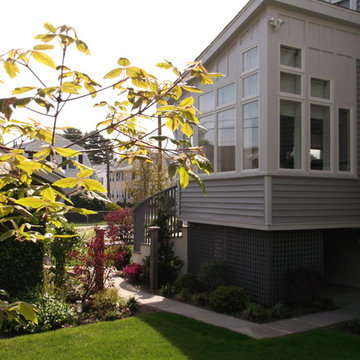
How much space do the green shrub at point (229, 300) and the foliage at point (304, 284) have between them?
85 cm

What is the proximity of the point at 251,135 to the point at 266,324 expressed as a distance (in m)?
3.39

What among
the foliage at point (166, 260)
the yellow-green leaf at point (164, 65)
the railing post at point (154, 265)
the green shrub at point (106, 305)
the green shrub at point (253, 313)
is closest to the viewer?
the yellow-green leaf at point (164, 65)

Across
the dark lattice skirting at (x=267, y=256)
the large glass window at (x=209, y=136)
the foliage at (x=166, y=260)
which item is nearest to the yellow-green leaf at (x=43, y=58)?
the dark lattice skirting at (x=267, y=256)

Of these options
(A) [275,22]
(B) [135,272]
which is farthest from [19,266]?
(A) [275,22]

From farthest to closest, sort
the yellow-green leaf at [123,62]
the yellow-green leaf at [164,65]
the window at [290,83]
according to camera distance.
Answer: the window at [290,83] < the yellow-green leaf at [164,65] < the yellow-green leaf at [123,62]

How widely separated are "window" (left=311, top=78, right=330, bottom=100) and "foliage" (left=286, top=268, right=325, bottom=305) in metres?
3.27

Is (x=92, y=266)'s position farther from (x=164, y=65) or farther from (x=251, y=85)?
(x=164, y=65)

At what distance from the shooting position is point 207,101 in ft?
32.2

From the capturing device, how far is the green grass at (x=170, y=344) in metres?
5.32

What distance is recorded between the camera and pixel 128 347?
5668 millimetres

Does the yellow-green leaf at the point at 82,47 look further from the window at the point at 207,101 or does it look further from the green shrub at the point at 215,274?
the window at the point at 207,101

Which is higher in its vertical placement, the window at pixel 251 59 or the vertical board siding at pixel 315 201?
the window at pixel 251 59

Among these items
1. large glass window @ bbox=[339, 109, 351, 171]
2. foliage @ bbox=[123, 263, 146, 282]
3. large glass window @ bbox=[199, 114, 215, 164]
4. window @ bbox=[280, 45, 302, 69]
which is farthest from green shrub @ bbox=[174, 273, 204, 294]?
window @ bbox=[280, 45, 302, 69]

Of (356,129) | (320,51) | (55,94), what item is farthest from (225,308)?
(55,94)
